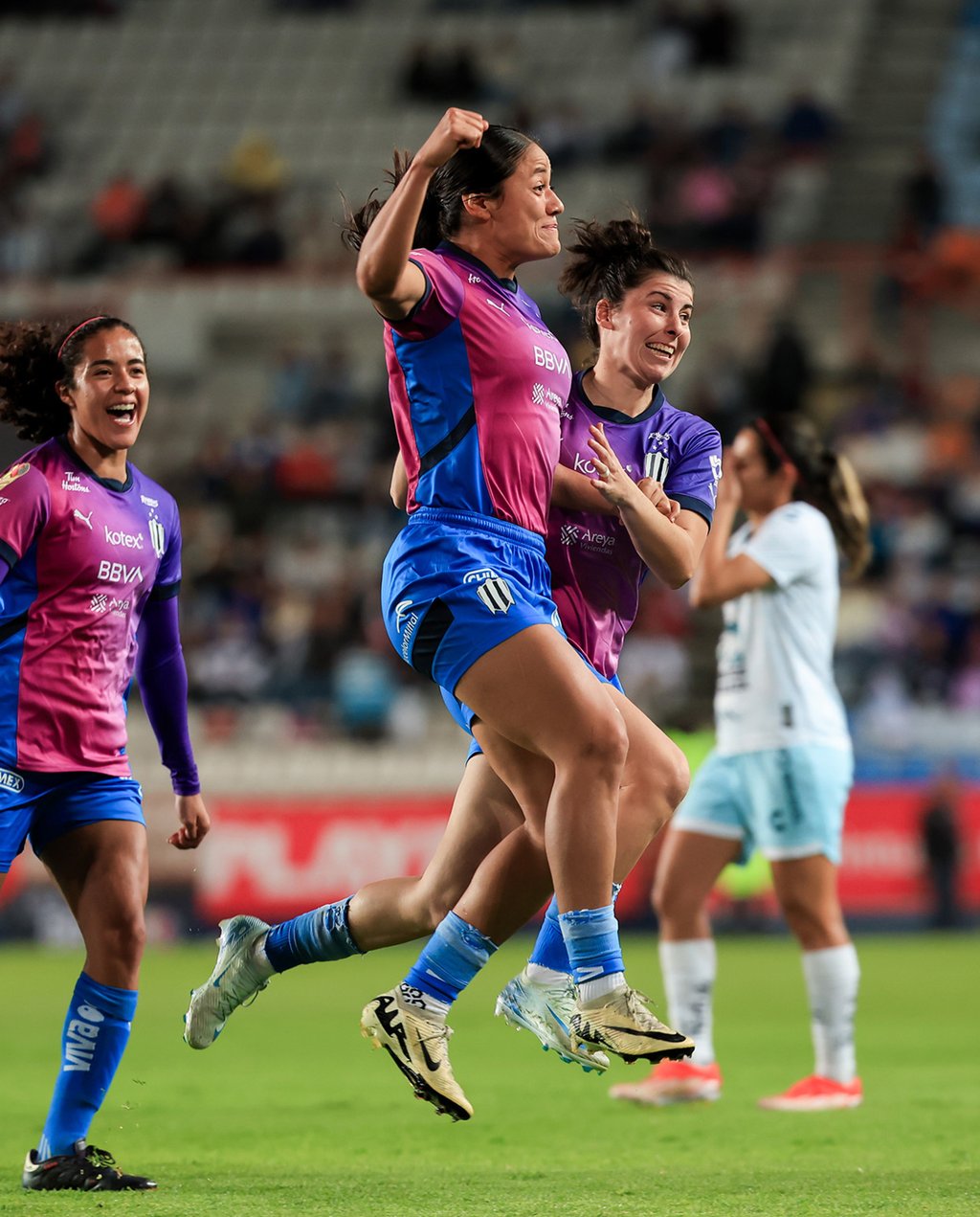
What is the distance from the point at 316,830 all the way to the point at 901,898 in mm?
4891

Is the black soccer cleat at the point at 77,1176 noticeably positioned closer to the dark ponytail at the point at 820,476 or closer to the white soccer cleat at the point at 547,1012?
the white soccer cleat at the point at 547,1012

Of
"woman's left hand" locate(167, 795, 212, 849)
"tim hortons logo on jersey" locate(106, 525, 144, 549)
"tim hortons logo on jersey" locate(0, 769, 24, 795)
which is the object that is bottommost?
"woman's left hand" locate(167, 795, 212, 849)

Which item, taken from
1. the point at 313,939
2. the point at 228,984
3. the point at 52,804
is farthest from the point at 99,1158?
the point at 52,804

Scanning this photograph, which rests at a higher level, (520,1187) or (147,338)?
(147,338)

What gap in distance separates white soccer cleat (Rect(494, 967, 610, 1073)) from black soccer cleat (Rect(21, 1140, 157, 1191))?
1120 mm

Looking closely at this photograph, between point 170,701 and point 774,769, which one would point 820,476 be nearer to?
point 774,769

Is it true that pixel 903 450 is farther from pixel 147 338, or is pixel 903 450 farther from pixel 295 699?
pixel 147 338

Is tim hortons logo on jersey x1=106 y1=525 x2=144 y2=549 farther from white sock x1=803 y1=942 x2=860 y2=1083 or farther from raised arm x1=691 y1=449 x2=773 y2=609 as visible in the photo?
white sock x1=803 y1=942 x2=860 y2=1083

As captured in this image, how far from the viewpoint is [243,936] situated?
5680 millimetres

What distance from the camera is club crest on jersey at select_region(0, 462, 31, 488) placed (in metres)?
5.39

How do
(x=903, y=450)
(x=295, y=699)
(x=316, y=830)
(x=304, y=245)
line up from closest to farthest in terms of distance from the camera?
(x=316, y=830) < (x=295, y=699) < (x=903, y=450) < (x=304, y=245)

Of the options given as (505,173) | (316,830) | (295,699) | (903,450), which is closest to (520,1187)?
(505,173)

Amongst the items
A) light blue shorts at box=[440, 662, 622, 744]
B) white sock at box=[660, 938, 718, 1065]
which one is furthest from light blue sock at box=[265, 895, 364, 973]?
white sock at box=[660, 938, 718, 1065]

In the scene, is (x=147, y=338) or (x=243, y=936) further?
(x=147, y=338)
